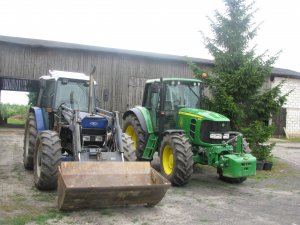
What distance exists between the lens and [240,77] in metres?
12.5

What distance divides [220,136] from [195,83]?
168cm

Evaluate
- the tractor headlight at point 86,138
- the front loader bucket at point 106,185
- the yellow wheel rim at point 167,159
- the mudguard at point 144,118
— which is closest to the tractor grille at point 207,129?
the yellow wheel rim at point 167,159

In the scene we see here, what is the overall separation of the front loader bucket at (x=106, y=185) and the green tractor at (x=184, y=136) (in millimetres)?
1058

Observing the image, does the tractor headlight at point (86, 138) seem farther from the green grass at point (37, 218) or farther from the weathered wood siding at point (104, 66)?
the weathered wood siding at point (104, 66)

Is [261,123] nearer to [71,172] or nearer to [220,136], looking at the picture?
[220,136]

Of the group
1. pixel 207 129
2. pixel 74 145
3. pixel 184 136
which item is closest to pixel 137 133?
pixel 184 136

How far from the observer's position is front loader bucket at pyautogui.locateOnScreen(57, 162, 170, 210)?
18.7 ft

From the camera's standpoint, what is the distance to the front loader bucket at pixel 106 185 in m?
5.69

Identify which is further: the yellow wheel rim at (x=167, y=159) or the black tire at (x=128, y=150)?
the yellow wheel rim at (x=167, y=159)

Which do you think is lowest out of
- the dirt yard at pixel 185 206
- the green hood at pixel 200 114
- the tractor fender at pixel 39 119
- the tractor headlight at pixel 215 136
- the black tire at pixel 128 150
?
the dirt yard at pixel 185 206

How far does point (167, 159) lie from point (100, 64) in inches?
510

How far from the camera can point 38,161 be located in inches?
300

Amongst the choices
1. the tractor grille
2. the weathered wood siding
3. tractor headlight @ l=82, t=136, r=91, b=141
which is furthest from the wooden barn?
tractor headlight @ l=82, t=136, r=91, b=141

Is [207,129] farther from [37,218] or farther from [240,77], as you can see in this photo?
[37,218]
